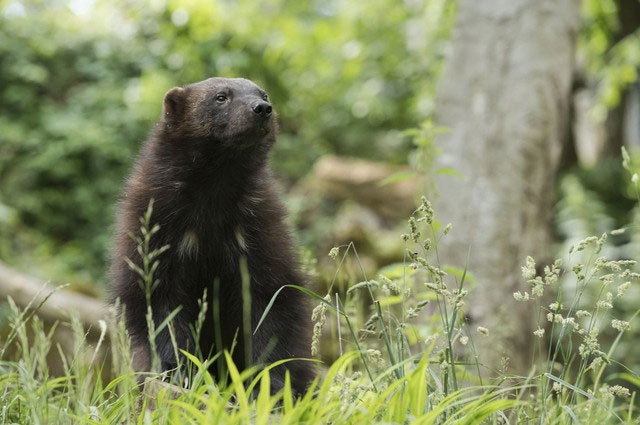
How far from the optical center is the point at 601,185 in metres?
11.8

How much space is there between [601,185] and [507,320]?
6.93 metres

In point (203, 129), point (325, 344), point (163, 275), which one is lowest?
point (325, 344)

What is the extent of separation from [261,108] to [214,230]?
0.59m

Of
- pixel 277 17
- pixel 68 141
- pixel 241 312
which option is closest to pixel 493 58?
pixel 241 312

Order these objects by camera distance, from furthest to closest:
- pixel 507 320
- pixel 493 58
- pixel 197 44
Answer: pixel 197 44, pixel 493 58, pixel 507 320

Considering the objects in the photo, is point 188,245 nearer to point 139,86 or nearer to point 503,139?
point 503,139

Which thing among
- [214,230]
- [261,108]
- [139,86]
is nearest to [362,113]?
[139,86]

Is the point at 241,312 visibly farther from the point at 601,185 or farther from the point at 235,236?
the point at 601,185

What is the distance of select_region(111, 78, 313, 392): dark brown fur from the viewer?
11.8 ft

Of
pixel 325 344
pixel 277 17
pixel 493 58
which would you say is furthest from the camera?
pixel 277 17

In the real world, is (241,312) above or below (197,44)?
below

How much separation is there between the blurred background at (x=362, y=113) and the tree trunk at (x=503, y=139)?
0.04 ft

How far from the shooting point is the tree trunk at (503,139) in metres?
5.70

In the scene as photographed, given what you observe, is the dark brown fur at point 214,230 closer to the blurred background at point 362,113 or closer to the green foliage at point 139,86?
the blurred background at point 362,113
